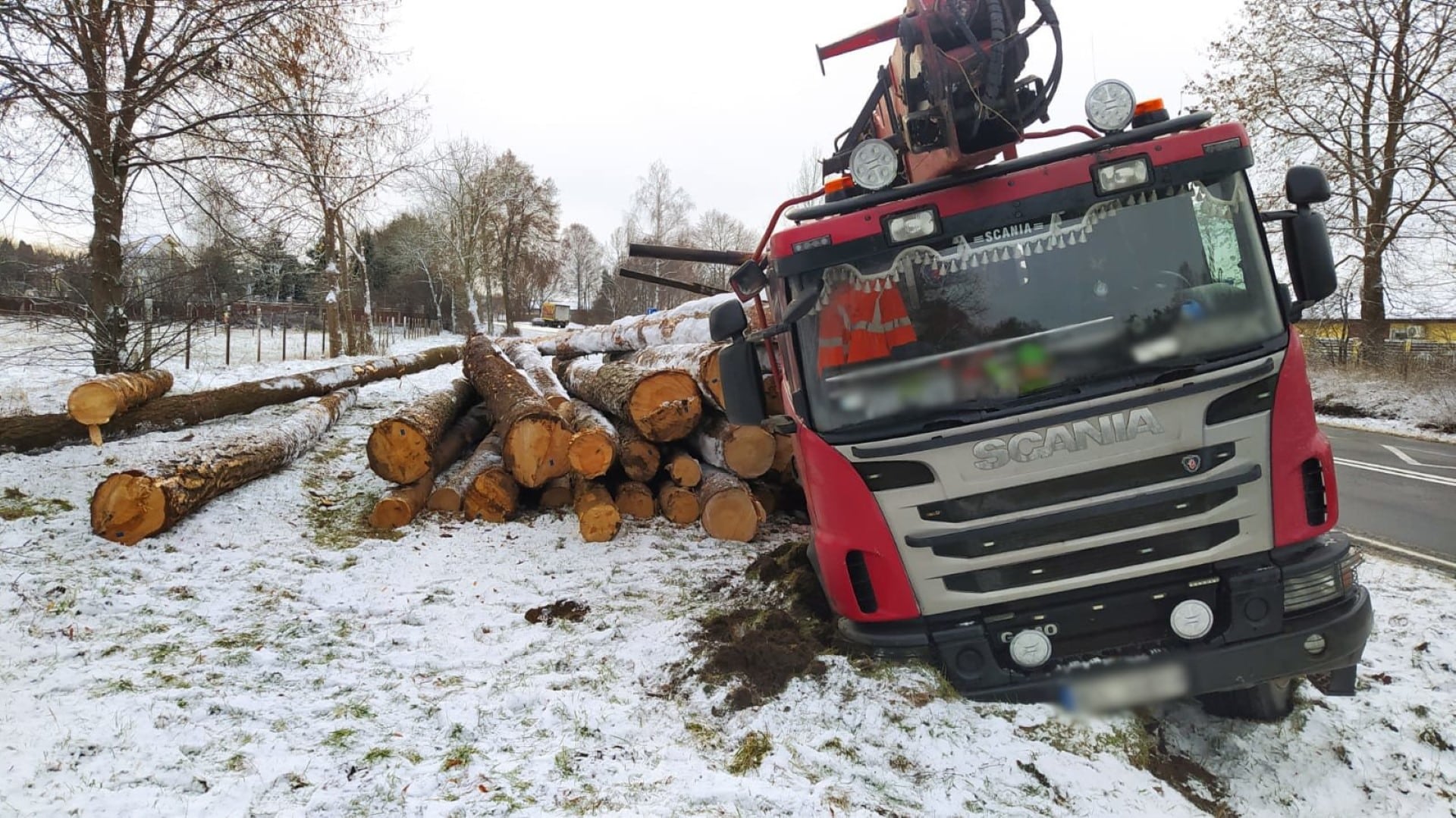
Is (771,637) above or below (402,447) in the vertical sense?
below

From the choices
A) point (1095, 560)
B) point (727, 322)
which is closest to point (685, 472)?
point (727, 322)

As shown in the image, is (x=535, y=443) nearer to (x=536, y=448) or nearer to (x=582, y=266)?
(x=536, y=448)

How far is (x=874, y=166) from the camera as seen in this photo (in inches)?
138

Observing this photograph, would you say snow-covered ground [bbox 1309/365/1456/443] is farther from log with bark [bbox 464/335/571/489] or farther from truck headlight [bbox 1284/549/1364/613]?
log with bark [bbox 464/335/571/489]

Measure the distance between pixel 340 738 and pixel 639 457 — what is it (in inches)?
139

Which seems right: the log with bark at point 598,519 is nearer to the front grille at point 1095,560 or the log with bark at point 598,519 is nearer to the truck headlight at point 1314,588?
the front grille at point 1095,560

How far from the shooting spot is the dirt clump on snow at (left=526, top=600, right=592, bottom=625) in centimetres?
464

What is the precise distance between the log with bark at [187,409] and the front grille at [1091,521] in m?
7.91

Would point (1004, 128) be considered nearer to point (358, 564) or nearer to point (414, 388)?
point (358, 564)

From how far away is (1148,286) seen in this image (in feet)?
10.2

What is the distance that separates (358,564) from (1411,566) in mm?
7957

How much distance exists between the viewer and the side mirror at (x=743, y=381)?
3.68 meters

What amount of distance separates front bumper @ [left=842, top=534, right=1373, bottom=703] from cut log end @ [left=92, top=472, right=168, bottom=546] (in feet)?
17.5

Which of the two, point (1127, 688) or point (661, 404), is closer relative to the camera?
point (1127, 688)
